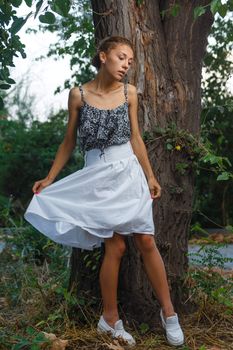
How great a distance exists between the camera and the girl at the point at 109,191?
12.7 feet

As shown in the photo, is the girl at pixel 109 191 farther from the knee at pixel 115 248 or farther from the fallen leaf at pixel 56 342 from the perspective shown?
the fallen leaf at pixel 56 342

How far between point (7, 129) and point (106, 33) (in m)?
9.02

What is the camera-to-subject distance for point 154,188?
4039 millimetres

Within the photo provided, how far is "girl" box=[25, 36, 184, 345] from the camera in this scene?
388 centimetres

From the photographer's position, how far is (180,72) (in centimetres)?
445

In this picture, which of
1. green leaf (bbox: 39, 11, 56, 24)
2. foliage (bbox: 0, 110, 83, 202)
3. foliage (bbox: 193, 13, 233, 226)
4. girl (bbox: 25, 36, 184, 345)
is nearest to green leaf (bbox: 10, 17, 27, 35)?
green leaf (bbox: 39, 11, 56, 24)

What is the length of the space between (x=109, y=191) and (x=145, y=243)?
1.21ft

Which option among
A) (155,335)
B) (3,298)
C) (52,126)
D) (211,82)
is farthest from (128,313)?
(52,126)

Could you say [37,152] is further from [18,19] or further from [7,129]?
[18,19]

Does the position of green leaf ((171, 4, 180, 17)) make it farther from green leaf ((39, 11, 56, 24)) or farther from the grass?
the grass

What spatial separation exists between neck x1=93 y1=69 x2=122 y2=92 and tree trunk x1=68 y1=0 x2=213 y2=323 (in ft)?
1.13

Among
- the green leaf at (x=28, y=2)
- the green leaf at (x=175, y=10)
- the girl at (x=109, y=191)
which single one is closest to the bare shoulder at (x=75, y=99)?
the girl at (x=109, y=191)

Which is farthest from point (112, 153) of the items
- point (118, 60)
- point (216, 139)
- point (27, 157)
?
point (27, 157)

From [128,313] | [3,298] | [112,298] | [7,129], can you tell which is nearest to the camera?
[112,298]
